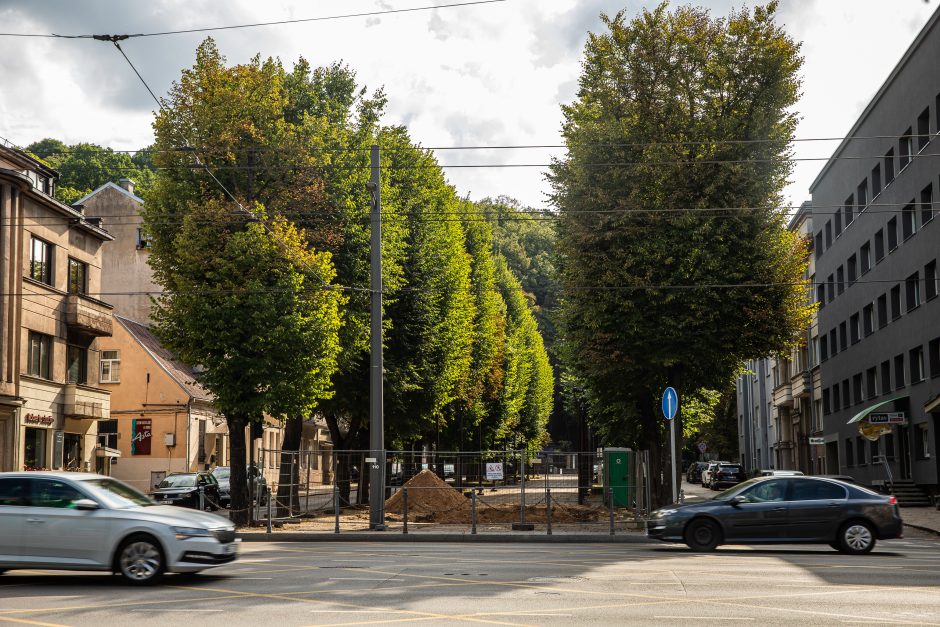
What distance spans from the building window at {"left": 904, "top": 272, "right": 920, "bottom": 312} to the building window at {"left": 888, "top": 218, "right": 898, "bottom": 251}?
2263 mm

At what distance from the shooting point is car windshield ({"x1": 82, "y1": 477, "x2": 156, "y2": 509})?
14.1 m

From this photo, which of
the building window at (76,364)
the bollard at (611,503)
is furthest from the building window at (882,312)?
the building window at (76,364)

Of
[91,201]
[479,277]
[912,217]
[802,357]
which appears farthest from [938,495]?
[91,201]

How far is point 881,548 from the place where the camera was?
21.7 metres

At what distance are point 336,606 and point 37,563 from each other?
4756mm

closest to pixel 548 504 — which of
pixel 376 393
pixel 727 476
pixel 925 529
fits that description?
pixel 376 393

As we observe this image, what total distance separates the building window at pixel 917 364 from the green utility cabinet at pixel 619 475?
1865 centimetres

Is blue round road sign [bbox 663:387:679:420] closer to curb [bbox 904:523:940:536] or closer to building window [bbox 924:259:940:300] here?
curb [bbox 904:523:940:536]

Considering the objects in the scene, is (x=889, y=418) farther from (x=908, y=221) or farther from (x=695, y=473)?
(x=695, y=473)

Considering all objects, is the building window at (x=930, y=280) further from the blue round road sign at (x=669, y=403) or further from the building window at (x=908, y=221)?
the blue round road sign at (x=669, y=403)

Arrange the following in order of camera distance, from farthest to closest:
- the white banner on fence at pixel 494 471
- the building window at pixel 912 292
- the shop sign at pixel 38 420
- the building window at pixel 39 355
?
the building window at pixel 912 292 < the building window at pixel 39 355 < the shop sign at pixel 38 420 < the white banner on fence at pixel 494 471

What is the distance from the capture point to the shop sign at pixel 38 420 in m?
37.4

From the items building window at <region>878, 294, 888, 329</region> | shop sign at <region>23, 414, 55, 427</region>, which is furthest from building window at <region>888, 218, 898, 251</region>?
shop sign at <region>23, 414, 55, 427</region>

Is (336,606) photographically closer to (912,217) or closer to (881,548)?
(881,548)
